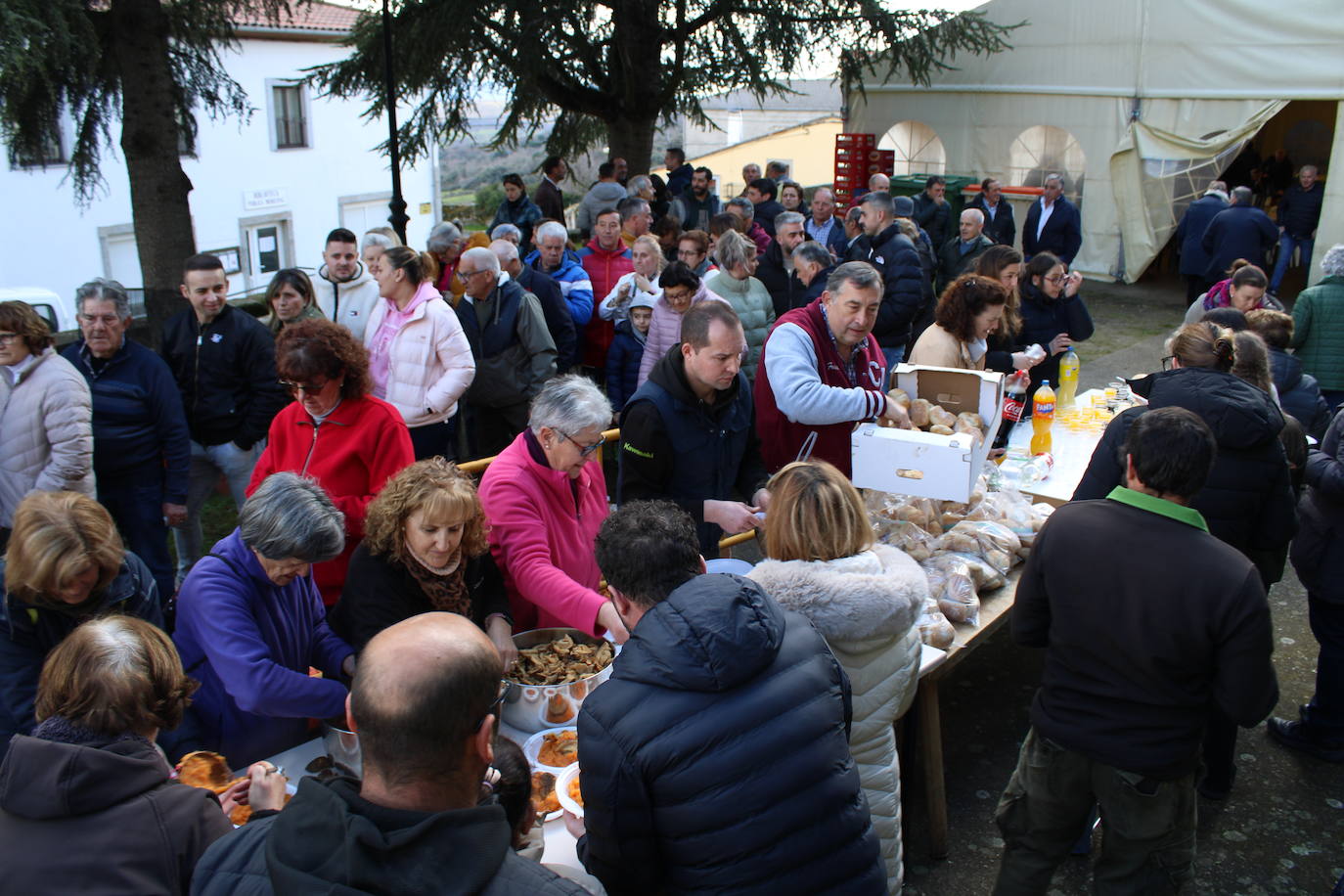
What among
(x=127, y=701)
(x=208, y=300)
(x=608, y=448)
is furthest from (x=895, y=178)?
(x=127, y=701)

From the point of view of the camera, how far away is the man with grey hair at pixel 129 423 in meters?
4.61

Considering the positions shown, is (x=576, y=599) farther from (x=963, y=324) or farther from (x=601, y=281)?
(x=601, y=281)

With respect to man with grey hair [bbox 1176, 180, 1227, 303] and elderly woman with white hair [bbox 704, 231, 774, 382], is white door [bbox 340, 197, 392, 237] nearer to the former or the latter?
man with grey hair [bbox 1176, 180, 1227, 303]

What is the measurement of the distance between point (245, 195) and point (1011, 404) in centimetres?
2234

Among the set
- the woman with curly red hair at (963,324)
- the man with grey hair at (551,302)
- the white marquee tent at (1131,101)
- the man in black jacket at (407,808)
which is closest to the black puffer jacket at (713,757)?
the man in black jacket at (407,808)

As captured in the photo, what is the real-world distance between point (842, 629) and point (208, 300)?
3796 millimetres

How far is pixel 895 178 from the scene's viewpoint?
633 inches

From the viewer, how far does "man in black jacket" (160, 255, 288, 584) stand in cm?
504

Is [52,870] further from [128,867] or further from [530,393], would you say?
[530,393]

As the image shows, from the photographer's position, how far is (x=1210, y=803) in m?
4.05

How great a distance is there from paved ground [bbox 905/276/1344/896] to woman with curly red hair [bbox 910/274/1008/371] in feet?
4.97

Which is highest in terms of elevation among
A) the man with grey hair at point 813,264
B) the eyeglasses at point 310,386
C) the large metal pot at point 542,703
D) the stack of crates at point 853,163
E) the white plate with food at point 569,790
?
the stack of crates at point 853,163

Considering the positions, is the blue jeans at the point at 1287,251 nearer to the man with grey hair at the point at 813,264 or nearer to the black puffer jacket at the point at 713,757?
the man with grey hair at the point at 813,264

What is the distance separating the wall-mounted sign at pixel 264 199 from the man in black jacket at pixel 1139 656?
24198 mm
